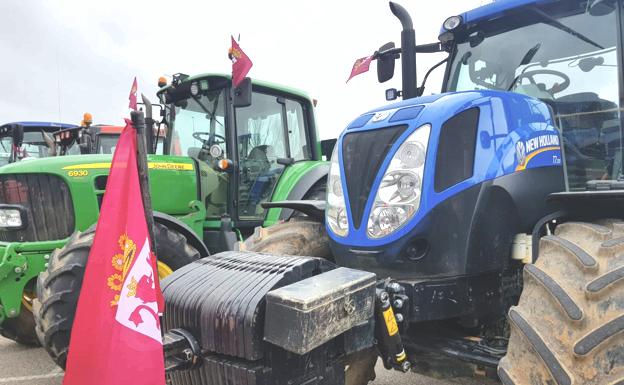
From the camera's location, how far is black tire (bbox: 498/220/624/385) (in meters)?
1.51

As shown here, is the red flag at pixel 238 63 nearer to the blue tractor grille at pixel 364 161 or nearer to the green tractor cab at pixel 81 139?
the blue tractor grille at pixel 364 161

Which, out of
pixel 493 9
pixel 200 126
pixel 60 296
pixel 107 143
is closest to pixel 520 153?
pixel 493 9

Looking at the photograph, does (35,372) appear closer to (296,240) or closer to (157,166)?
(157,166)

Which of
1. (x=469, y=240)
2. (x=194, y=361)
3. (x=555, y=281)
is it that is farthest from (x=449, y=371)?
(x=194, y=361)

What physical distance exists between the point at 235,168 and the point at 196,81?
105 centimetres

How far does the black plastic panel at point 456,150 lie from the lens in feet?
6.88

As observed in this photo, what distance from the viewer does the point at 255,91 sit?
5559 millimetres

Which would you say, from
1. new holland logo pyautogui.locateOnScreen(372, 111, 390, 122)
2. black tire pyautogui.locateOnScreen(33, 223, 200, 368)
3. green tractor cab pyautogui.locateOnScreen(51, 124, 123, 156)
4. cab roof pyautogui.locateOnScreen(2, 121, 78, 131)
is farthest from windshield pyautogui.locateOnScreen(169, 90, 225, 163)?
cab roof pyautogui.locateOnScreen(2, 121, 78, 131)

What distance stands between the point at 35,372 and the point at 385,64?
11.8 ft

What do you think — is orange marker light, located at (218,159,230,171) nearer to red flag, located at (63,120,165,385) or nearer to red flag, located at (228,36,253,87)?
red flag, located at (228,36,253,87)

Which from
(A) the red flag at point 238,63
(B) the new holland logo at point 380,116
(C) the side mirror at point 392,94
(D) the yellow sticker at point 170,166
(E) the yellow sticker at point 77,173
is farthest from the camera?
(D) the yellow sticker at point 170,166

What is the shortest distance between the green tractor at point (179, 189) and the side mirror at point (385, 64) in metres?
1.57

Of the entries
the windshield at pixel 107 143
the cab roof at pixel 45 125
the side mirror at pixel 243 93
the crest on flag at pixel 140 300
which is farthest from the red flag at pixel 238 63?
the cab roof at pixel 45 125

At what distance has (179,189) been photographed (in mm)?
5043
